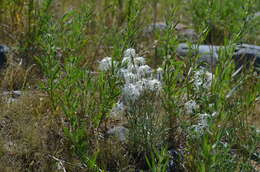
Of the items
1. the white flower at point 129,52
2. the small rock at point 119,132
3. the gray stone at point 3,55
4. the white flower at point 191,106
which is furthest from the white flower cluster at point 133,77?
the gray stone at point 3,55

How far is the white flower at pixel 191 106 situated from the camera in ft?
9.99

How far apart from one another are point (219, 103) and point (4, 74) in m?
2.59

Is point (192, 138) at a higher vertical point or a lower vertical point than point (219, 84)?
lower

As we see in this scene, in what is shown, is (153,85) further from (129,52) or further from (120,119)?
(120,119)

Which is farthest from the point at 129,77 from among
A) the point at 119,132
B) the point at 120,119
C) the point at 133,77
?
the point at 120,119

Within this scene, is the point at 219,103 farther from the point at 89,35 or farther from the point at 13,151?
the point at 89,35

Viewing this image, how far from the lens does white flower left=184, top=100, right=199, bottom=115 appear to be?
3.04 metres

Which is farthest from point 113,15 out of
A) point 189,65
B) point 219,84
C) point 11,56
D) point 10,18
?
point 219,84

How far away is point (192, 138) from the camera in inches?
112

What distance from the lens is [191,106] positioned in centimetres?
305

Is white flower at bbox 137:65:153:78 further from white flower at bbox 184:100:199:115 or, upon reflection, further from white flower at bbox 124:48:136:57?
white flower at bbox 184:100:199:115

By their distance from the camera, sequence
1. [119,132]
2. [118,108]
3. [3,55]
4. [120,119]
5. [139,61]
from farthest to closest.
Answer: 1. [3,55]
2. [120,119]
3. [119,132]
4. [118,108]
5. [139,61]

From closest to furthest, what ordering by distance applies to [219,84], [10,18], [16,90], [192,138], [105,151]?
[219,84], [192,138], [105,151], [16,90], [10,18]

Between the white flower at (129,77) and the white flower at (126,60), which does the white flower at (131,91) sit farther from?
the white flower at (126,60)
